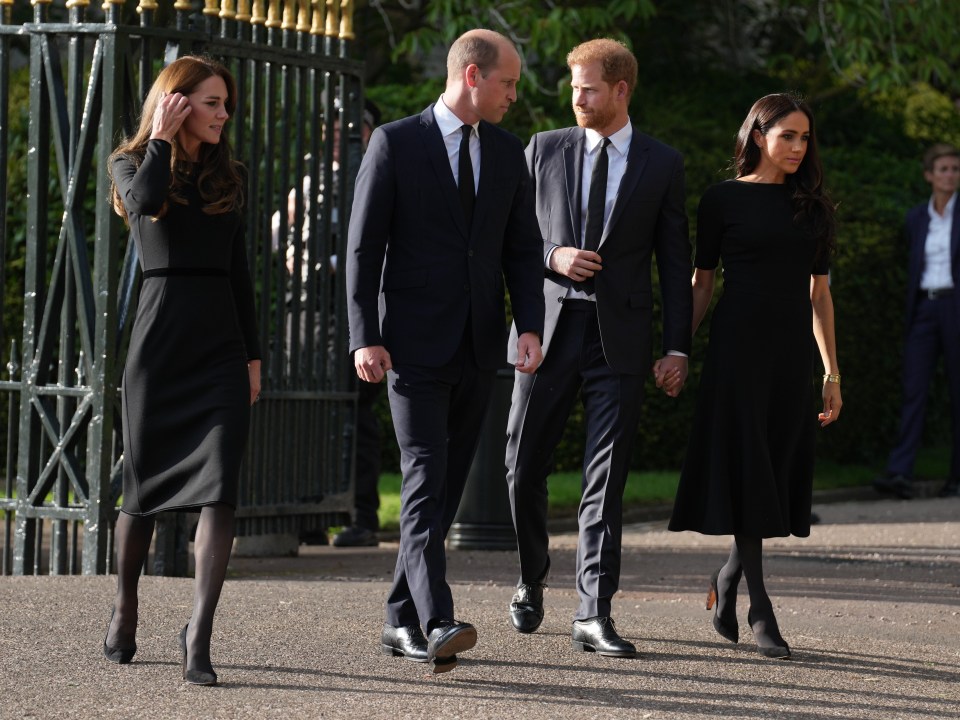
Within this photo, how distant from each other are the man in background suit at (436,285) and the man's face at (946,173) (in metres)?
7.73

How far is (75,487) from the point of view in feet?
25.8

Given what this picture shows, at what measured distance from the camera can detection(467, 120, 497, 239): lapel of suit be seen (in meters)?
5.79

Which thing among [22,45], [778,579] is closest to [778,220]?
[778,579]

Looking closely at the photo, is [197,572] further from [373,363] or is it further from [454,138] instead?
[454,138]

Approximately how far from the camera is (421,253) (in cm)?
572

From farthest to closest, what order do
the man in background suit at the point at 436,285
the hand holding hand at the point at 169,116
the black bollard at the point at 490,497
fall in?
the black bollard at the point at 490,497
the man in background suit at the point at 436,285
the hand holding hand at the point at 169,116

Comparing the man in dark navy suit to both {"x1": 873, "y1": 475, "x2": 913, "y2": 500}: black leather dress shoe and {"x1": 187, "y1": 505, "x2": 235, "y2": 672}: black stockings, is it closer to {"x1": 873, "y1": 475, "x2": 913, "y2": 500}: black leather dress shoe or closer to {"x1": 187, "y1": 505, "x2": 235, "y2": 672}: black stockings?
{"x1": 873, "y1": 475, "x2": 913, "y2": 500}: black leather dress shoe

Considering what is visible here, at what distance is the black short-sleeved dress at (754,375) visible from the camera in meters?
6.13

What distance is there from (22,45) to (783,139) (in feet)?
31.9

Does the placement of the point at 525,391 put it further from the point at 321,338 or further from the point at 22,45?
the point at 22,45

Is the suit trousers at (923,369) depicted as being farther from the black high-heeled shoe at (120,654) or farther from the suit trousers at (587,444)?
the black high-heeled shoe at (120,654)

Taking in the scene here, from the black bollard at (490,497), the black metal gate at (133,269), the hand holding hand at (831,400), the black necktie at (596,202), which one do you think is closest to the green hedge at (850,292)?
the black bollard at (490,497)

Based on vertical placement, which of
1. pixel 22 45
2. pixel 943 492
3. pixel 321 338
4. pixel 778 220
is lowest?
pixel 943 492

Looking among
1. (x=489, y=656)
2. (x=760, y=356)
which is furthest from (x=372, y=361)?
(x=760, y=356)
